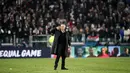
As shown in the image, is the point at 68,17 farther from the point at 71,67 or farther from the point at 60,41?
the point at 60,41

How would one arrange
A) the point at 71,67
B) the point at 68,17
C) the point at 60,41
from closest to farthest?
the point at 60,41, the point at 71,67, the point at 68,17

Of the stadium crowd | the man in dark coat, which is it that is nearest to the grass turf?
the man in dark coat

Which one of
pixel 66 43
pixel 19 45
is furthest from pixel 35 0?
pixel 66 43

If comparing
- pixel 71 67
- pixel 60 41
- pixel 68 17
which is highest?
pixel 68 17

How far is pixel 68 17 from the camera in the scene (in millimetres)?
41312

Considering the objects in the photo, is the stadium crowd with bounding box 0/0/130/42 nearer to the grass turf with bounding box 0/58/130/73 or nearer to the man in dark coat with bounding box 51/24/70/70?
the grass turf with bounding box 0/58/130/73

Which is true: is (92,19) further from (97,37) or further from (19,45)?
(19,45)

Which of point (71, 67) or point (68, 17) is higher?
point (68, 17)

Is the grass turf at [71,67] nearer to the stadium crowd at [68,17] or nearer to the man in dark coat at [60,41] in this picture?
the man in dark coat at [60,41]

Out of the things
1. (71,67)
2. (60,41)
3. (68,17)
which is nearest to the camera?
Result: (60,41)

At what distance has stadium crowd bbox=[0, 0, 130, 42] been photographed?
39062 millimetres

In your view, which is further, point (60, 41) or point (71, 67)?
point (71, 67)

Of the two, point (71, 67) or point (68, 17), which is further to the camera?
point (68, 17)

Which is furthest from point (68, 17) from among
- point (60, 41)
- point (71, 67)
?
point (60, 41)
